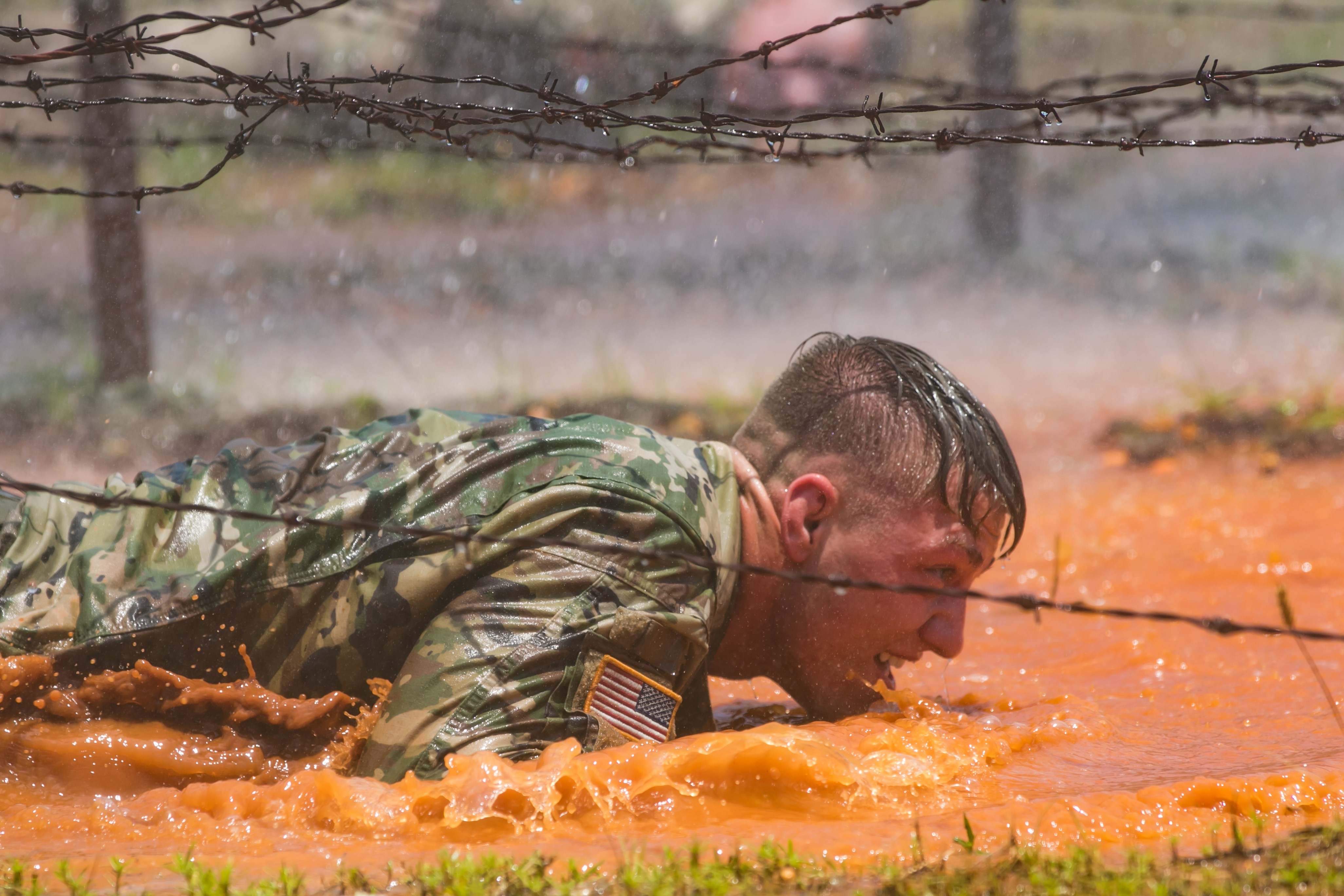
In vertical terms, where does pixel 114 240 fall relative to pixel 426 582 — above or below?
above

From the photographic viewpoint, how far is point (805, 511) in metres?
3.12

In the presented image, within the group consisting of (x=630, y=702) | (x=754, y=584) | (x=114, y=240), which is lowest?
(x=630, y=702)

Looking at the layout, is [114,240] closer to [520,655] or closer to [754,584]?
[754,584]

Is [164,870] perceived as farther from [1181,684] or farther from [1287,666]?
[1287,666]

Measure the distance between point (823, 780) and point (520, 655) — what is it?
696mm

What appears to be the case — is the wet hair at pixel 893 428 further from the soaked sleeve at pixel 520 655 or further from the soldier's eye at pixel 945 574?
the soaked sleeve at pixel 520 655

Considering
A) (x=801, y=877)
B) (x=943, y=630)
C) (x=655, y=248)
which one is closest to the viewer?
(x=801, y=877)

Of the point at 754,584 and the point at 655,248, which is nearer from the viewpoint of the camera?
the point at 754,584

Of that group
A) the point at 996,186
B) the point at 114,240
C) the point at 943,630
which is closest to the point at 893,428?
the point at 943,630

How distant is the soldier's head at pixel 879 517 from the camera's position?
3.05m

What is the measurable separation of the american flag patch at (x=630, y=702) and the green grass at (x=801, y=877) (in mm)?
502

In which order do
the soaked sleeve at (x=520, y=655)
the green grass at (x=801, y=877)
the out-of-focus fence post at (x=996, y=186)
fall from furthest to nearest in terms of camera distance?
the out-of-focus fence post at (x=996, y=186) < the soaked sleeve at (x=520, y=655) < the green grass at (x=801, y=877)

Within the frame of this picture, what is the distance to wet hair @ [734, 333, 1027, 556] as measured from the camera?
10.1 ft

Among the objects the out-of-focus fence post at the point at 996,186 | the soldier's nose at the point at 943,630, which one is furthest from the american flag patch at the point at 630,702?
the out-of-focus fence post at the point at 996,186
